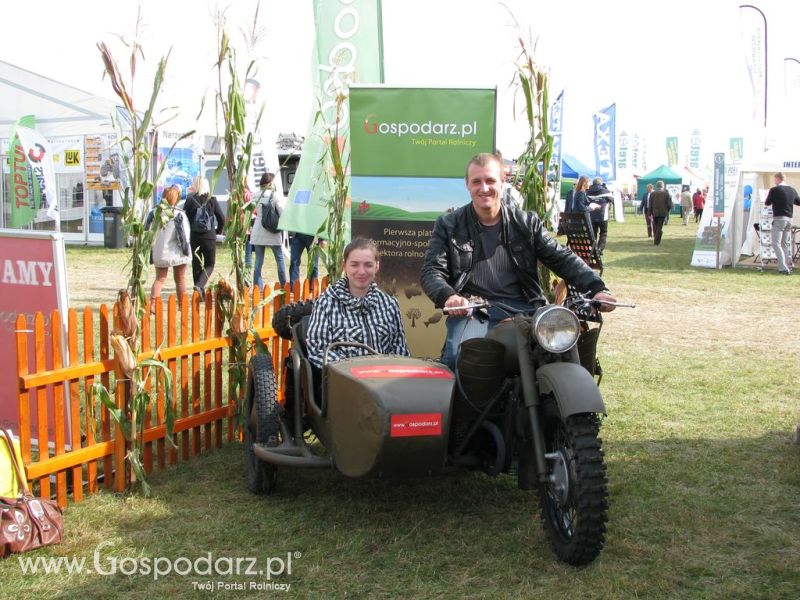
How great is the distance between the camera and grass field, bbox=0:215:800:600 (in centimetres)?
355

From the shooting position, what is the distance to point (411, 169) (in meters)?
5.93

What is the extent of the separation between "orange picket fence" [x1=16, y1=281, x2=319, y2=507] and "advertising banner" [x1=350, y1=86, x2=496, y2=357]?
1005 millimetres

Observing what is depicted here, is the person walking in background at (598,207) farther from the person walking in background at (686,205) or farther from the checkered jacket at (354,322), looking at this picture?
the person walking in background at (686,205)

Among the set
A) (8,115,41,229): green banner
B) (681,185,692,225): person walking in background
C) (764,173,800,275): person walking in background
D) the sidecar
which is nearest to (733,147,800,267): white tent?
(764,173,800,275): person walking in background

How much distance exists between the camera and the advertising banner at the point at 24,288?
4617 mm

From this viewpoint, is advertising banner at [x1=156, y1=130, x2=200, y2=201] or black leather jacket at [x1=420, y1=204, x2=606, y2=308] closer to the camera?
black leather jacket at [x1=420, y1=204, x2=606, y2=308]

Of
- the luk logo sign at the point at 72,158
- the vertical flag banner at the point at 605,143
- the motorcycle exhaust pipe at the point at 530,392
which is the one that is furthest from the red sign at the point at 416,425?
the vertical flag banner at the point at 605,143

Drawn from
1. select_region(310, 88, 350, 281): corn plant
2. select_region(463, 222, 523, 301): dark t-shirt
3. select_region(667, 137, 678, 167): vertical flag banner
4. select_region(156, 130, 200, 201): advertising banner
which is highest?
select_region(667, 137, 678, 167): vertical flag banner

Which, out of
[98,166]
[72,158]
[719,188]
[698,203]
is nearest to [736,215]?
[719,188]

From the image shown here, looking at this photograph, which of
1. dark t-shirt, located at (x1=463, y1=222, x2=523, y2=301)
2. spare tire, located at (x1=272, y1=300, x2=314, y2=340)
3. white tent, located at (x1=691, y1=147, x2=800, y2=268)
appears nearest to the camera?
dark t-shirt, located at (x1=463, y1=222, x2=523, y2=301)

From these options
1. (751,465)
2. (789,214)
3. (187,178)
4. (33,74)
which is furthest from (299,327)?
(33,74)

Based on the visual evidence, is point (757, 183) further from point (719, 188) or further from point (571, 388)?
point (571, 388)

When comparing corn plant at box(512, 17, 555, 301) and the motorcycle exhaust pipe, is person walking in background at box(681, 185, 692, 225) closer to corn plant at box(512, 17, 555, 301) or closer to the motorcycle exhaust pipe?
corn plant at box(512, 17, 555, 301)

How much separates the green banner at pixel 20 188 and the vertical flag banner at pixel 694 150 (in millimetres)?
46524
